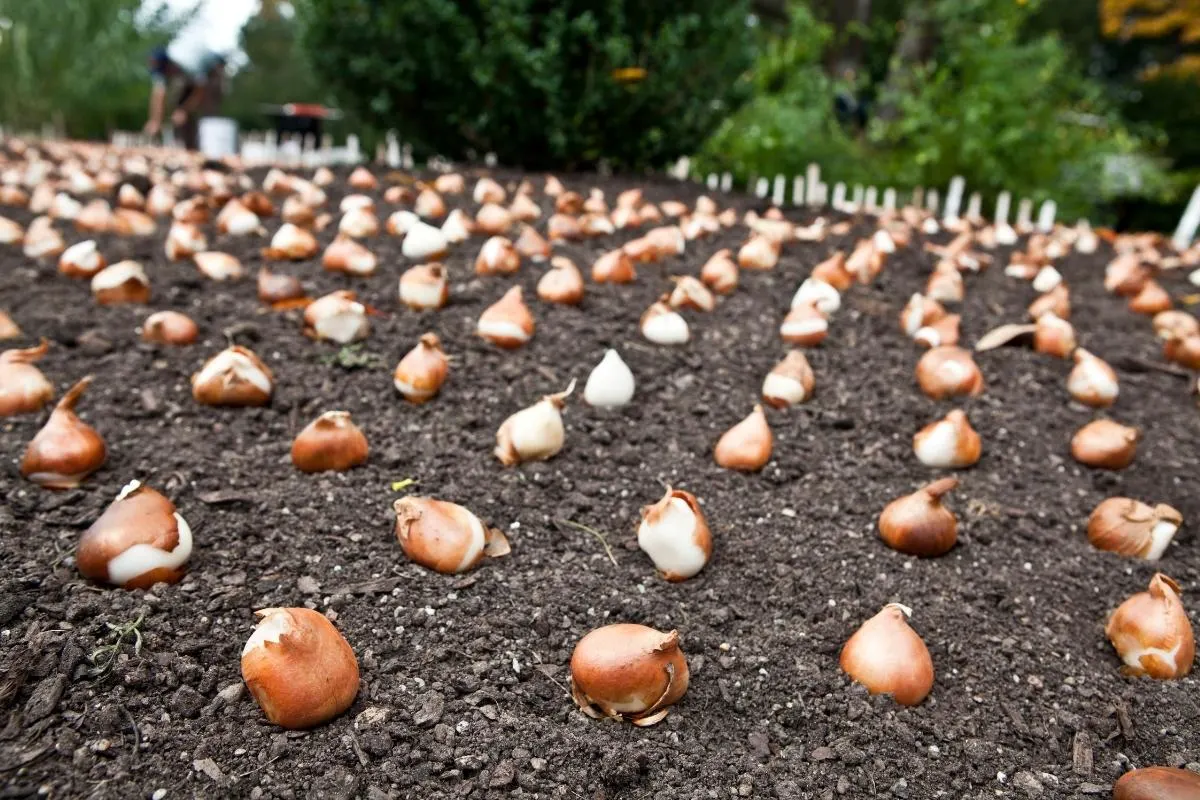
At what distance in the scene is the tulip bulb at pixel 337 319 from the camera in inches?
99.9

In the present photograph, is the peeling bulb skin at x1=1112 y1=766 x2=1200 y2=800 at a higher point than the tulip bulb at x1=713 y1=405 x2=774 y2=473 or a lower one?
lower

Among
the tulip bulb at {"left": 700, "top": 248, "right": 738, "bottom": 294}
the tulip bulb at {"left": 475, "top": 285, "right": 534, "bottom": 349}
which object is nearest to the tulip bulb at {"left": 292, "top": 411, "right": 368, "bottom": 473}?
the tulip bulb at {"left": 475, "top": 285, "right": 534, "bottom": 349}

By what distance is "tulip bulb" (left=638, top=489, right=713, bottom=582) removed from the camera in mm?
1748

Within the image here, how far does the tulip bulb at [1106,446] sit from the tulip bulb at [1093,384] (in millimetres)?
284

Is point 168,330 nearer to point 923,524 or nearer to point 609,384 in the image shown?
point 609,384

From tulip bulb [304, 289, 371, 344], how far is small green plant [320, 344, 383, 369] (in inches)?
2.3

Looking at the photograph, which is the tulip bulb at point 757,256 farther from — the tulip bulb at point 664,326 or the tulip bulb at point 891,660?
the tulip bulb at point 891,660

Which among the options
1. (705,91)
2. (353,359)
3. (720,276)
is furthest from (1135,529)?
(705,91)

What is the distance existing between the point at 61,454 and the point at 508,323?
119 centimetres

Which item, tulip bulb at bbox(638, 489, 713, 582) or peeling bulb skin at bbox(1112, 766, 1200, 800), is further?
tulip bulb at bbox(638, 489, 713, 582)

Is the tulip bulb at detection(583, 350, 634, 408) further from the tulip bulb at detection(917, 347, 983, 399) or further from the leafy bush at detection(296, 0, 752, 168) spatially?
the leafy bush at detection(296, 0, 752, 168)

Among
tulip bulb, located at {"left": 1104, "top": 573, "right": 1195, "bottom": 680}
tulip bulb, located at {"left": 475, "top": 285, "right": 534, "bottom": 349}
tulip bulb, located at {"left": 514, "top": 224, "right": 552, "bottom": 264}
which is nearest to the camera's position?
tulip bulb, located at {"left": 1104, "top": 573, "right": 1195, "bottom": 680}

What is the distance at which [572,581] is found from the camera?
1755mm

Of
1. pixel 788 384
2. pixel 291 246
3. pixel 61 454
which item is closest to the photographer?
pixel 61 454
